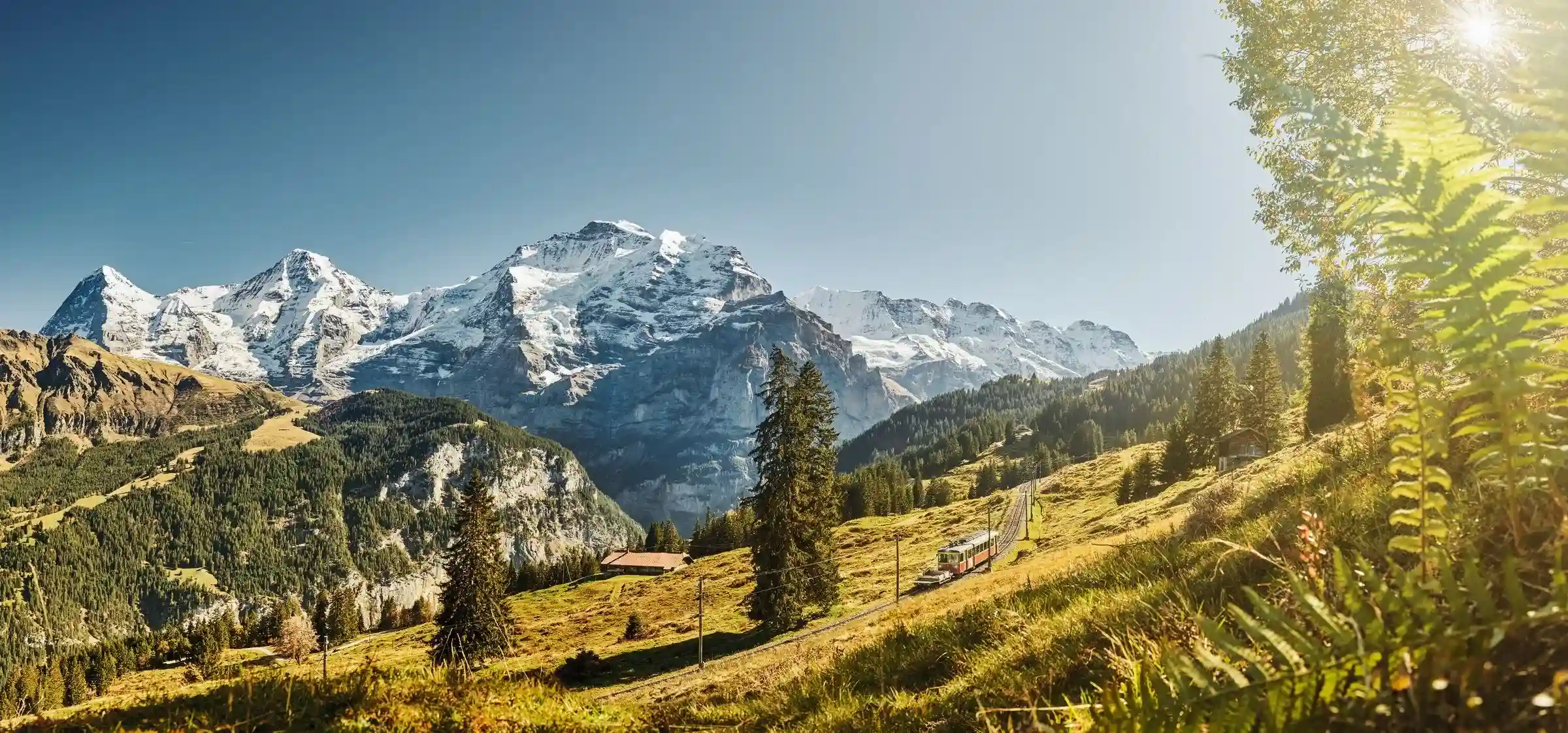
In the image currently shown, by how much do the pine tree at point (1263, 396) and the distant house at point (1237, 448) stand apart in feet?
4.19

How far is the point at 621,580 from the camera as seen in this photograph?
115688 millimetres

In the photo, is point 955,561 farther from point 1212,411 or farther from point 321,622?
point 321,622

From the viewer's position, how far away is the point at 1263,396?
62156 mm

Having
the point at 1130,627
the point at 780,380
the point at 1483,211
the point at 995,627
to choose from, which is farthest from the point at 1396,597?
the point at 780,380

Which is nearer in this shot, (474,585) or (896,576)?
(474,585)

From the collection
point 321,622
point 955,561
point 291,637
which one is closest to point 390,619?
point 321,622

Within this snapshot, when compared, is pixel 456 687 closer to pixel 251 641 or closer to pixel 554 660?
pixel 554 660

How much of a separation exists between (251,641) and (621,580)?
78.1m

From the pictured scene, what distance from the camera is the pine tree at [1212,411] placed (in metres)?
73.3

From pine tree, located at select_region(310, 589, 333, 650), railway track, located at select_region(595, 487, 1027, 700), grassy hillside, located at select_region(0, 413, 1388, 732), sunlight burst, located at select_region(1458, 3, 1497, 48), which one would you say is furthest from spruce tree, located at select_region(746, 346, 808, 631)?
pine tree, located at select_region(310, 589, 333, 650)

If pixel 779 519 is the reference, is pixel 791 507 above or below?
above

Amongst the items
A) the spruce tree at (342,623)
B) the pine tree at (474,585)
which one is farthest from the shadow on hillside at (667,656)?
the spruce tree at (342,623)

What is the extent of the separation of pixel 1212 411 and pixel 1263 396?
39.8 ft

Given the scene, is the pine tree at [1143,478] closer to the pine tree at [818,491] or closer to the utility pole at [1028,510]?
the utility pole at [1028,510]
